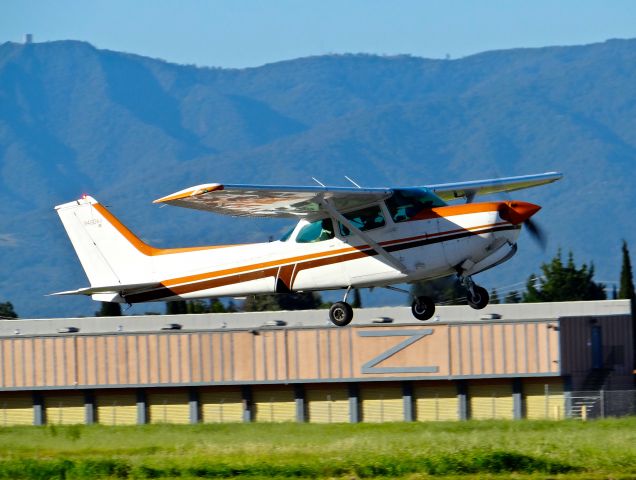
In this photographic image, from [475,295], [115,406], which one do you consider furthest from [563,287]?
[475,295]

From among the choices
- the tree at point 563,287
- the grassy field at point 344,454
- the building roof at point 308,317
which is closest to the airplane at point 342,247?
the grassy field at point 344,454

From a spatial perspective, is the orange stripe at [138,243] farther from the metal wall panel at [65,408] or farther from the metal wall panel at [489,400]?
the metal wall panel at [65,408]

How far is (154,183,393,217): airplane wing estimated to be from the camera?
22.3m

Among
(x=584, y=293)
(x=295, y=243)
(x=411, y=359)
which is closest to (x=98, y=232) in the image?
(x=295, y=243)

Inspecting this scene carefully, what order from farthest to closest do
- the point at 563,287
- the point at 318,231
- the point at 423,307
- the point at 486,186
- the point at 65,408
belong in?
1. the point at 563,287
2. the point at 65,408
3. the point at 486,186
4. the point at 423,307
5. the point at 318,231

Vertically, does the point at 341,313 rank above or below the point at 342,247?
below

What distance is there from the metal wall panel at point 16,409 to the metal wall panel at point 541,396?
60.7 ft

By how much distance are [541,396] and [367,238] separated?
21195 millimetres

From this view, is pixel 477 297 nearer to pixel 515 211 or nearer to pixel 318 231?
pixel 515 211

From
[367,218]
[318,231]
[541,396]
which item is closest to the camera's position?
[367,218]

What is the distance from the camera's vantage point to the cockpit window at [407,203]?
79.5 feet

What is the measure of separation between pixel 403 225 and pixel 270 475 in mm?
5623

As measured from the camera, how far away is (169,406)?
46.8 m

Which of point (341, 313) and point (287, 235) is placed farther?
point (287, 235)
